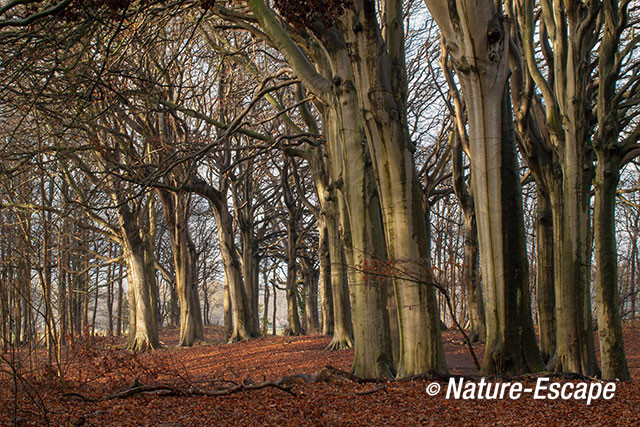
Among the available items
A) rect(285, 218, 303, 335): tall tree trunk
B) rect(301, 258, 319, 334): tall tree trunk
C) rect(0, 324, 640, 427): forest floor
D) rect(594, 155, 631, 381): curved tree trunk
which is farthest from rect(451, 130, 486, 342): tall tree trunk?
rect(301, 258, 319, 334): tall tree trunk

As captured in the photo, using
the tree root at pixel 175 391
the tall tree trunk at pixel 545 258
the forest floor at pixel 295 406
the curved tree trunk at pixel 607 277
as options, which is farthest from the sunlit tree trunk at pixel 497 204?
the tall tree trunk at pixel 545 258

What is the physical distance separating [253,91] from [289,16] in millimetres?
7542

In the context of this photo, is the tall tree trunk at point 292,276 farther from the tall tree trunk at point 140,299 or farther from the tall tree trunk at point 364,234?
the tall tree trunk at point 364,234

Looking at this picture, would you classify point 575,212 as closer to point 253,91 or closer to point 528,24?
point 528,24

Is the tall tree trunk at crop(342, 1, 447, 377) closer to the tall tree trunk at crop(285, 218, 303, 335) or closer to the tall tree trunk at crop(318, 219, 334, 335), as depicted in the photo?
the tall tree trunk at crop(318, 219, 334, 335)

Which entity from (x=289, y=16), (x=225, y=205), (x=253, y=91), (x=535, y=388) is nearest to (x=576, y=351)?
(x=535, y=388)

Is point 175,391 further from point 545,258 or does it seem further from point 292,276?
point 292,276

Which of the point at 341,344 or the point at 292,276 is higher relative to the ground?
the point at 292,276

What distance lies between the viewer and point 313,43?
9.66m

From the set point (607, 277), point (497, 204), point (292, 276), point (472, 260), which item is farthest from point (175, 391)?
point (292, 276)

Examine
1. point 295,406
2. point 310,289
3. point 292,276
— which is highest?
point 292,276

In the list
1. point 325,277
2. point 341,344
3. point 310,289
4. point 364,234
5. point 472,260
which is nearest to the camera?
point 364,234

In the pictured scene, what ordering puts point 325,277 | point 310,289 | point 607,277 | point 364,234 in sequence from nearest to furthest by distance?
point 607,277
point 364,234
point 325,277
point 310,289

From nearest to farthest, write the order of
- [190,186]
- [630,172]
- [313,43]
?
[313,43]
[190,186]
[630,172]
